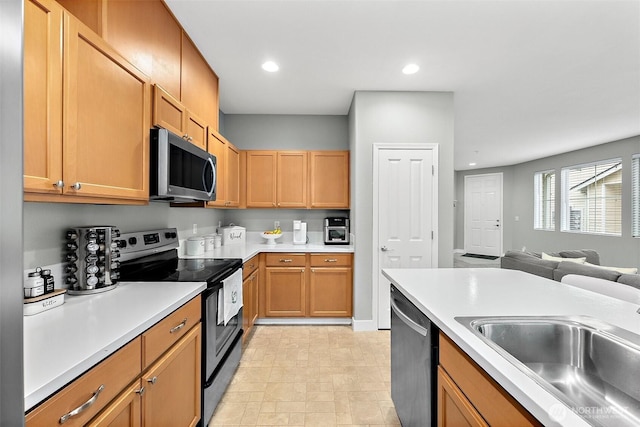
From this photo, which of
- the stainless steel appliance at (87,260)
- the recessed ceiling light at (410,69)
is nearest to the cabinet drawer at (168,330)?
the stainless steel appliance at (87,260)

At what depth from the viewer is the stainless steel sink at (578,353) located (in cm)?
88

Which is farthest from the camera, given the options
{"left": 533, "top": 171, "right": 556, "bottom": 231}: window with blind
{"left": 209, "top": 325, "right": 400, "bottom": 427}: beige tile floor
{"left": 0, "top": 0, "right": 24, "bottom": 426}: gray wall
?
{"left": 533, "top": 171, "right": 556, "bottom": 231}: window with blind

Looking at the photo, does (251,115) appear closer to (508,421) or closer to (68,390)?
(68,390)

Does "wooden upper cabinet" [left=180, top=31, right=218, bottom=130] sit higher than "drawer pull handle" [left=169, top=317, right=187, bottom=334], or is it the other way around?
"wooden upper cabinet" [left=180, top=31, right=218, bottom=130]

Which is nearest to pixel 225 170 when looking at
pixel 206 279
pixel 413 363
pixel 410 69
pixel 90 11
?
pixel 206 279

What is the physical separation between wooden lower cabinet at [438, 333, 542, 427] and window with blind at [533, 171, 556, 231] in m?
7.41

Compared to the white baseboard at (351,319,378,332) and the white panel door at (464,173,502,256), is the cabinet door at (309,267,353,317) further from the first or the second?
the white panel door at (464,173,502,256)

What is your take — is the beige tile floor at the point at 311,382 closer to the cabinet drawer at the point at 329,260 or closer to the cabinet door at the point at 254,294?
the cabinet door at the point at 254,294

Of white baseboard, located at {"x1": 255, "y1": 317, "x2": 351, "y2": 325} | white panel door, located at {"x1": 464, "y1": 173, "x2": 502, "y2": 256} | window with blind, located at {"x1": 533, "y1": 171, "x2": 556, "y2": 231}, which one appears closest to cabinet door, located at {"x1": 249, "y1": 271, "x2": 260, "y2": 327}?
white baseboard, located at {"x1": 255, "y1": 317, "x2": 351, "y2": 325}

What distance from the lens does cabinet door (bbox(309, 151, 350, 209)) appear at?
12.3 ft

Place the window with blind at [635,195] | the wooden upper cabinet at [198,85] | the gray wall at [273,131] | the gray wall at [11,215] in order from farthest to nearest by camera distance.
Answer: the window with blind at [635,195] < the gray wall at [273,131] < the wooden upper cabinet at [198,85] < the gray wall at [11,215]

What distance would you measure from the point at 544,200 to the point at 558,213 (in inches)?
23.8

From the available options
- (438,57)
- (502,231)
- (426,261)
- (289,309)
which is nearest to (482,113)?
(438,57)

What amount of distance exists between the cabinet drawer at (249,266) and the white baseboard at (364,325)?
1263 millimetres
